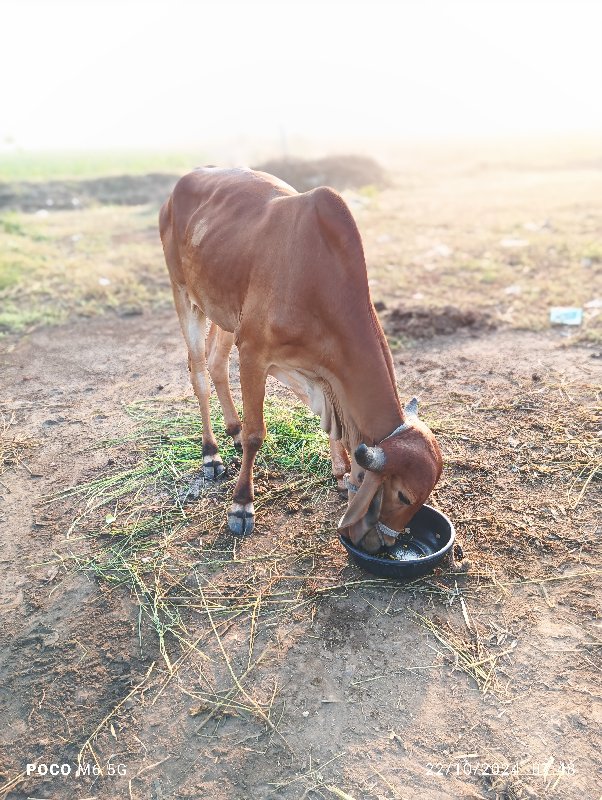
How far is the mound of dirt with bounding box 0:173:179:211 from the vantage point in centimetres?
2000

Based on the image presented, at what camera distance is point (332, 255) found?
3.85m

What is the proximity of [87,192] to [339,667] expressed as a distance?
68.7 ft

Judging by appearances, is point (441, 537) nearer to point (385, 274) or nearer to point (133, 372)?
point (133, 372)

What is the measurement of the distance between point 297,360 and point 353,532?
1045 mm

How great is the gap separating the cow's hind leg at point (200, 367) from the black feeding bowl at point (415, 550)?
60.8 inches

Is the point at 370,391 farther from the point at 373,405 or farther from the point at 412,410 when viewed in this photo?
the point at 412,410

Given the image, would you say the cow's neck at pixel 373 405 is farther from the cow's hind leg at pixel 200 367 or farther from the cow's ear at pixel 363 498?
the cow's hind leg at pixel 200 367

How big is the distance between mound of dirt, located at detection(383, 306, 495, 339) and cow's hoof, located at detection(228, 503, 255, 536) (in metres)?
3.70

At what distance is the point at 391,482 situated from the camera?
3572 mm

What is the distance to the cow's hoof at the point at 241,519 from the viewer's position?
4.36m

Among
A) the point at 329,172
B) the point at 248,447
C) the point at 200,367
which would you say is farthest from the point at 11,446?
the point at 329,172

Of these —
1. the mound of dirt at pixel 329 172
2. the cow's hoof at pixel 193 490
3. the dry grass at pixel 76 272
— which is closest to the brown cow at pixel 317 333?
the cow's hoof at pixel 193 490

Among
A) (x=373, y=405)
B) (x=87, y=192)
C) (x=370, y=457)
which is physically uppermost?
(x=373, y=405)

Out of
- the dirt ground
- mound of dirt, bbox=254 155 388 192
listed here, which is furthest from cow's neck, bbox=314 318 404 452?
mound of dirt, bbox=254 155 388 192
